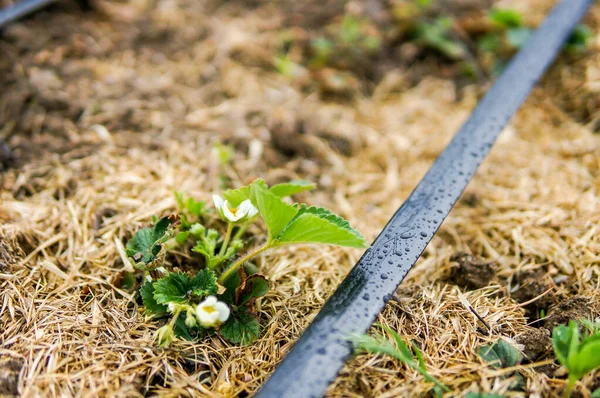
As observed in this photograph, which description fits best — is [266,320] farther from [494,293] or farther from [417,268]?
[494,293]

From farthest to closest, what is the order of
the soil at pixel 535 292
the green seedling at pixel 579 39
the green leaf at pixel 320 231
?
the green seedling at pixel 579 39, the soil at pixel 535 292, the green leaf at pixel 320 231

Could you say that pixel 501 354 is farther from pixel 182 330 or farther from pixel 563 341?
pixel 182 330

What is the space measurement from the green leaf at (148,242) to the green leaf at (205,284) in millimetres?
135

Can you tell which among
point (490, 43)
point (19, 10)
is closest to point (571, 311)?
point (490, 43)

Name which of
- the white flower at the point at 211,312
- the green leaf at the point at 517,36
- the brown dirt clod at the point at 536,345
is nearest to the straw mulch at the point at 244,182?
the brown dirt clod at the point at 536,345

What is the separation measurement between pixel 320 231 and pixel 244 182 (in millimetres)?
701

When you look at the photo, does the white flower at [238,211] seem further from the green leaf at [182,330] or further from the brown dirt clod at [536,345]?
the brown dirt clod at [536,345]

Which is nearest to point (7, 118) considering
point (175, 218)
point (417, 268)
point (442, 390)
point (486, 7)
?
point (175, 218)

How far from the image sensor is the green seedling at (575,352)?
966 millimetres

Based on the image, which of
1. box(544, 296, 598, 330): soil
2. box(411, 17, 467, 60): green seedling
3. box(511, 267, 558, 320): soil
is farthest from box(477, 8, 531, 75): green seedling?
box(544, 296, 598, 330): soil

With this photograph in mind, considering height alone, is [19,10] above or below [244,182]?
above

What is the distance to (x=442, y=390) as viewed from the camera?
1.09 metres

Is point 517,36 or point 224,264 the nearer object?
point 224,264

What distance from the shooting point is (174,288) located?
1.20 m
